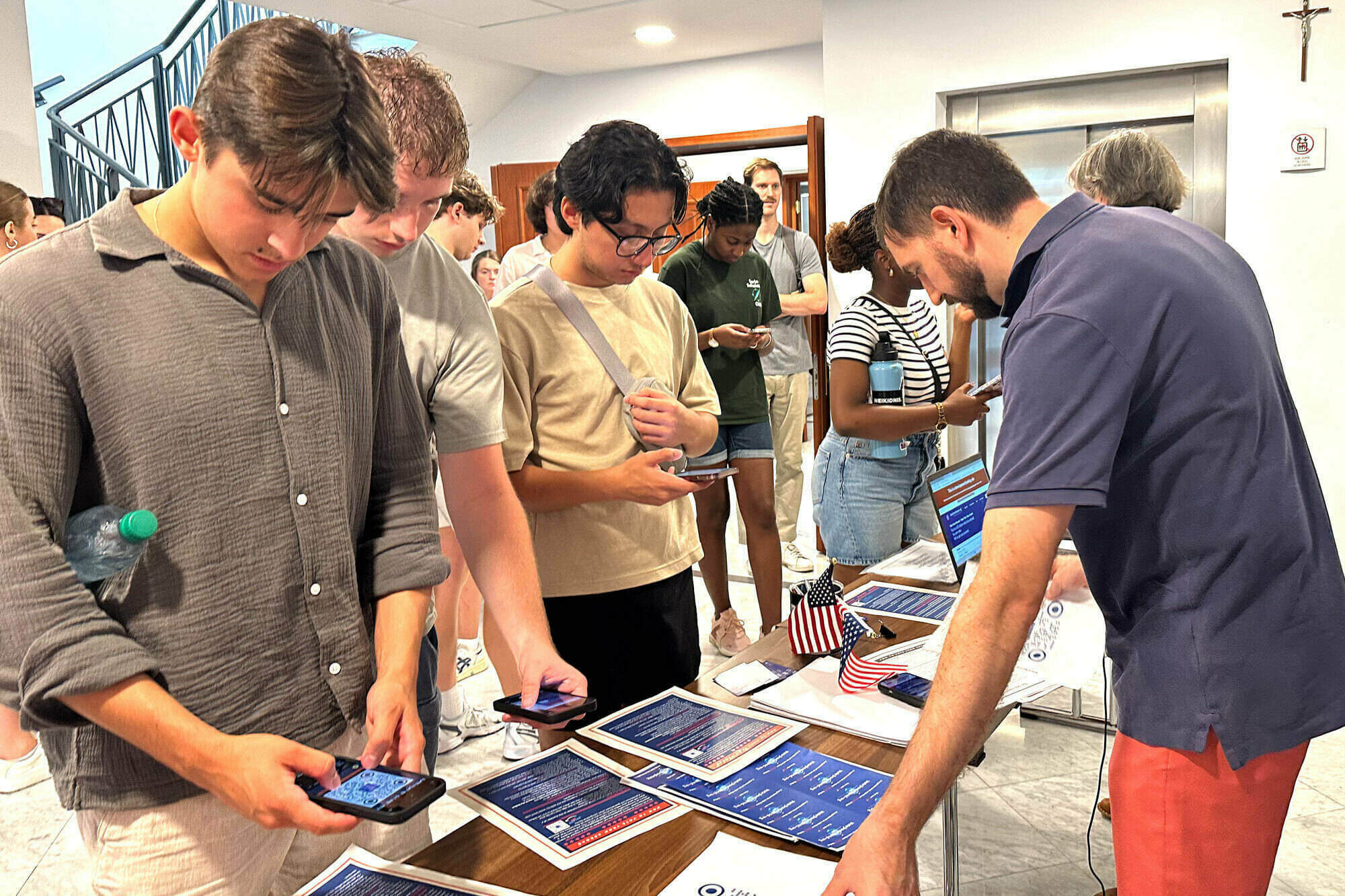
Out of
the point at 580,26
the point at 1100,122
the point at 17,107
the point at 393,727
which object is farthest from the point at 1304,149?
the point at 17,107

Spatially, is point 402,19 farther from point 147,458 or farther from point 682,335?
point 147,458

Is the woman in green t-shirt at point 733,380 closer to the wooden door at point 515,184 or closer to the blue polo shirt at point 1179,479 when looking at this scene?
the blue polo shirt at point 1179,479

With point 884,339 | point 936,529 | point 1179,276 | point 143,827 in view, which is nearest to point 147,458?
point 143,827

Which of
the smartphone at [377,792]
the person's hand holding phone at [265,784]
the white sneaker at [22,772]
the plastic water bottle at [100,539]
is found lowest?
the white sneaker at [22,772]

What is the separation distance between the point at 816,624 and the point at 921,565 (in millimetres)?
801

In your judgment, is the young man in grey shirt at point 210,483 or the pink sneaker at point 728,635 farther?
the pink sneaker at point 728,635

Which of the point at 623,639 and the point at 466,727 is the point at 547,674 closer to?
the point at 623,639

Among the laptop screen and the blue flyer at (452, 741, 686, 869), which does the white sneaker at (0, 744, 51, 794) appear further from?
the laptop screen

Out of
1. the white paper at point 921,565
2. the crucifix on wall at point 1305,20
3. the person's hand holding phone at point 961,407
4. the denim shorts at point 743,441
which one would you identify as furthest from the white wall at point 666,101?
the white paper at point 921,565

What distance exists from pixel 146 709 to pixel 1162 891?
1.22 meters

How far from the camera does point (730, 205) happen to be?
3951mm

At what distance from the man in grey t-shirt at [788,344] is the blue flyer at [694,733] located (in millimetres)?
3709

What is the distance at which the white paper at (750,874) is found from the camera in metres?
1.17

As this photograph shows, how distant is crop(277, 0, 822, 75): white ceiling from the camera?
17.5 feet
